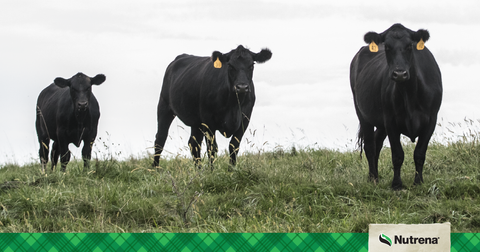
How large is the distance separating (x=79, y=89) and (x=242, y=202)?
5.42 m

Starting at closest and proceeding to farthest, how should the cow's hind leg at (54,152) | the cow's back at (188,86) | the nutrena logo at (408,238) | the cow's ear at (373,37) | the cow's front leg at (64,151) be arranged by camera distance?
the nutrena logo at (408,238)
the cow's ear at (373,37)
the cow's back at (188,86)
the cow's front leg at (64,151)
the cow's hind leg at (54,152)

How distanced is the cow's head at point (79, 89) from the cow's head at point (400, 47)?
5.79m

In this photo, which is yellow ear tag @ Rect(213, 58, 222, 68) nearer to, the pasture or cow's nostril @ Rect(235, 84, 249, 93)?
cow's nostril @ Rect(235, 84, 249, 93)

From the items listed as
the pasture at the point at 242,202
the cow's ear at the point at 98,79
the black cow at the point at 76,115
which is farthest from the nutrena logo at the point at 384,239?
the cow's ear at the point at 98,79

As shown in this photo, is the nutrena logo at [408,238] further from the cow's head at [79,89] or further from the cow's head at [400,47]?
the cow's head at [79,89]

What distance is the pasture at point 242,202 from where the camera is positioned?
545cm

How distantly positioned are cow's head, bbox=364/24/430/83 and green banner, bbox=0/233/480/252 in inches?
131

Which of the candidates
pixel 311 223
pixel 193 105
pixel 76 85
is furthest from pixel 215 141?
pixel 311 223

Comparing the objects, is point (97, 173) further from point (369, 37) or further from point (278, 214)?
point (369, 37)

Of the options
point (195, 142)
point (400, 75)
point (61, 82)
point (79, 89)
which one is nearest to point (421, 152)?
point (400, 75)

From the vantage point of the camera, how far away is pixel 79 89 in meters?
10.2

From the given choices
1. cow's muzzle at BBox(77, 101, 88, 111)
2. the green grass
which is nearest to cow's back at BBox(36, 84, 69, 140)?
cow's muzzle at BBox(77, 101, 88, 111)

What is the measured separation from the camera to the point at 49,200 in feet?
20.9

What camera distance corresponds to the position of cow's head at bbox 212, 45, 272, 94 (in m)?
8.52
